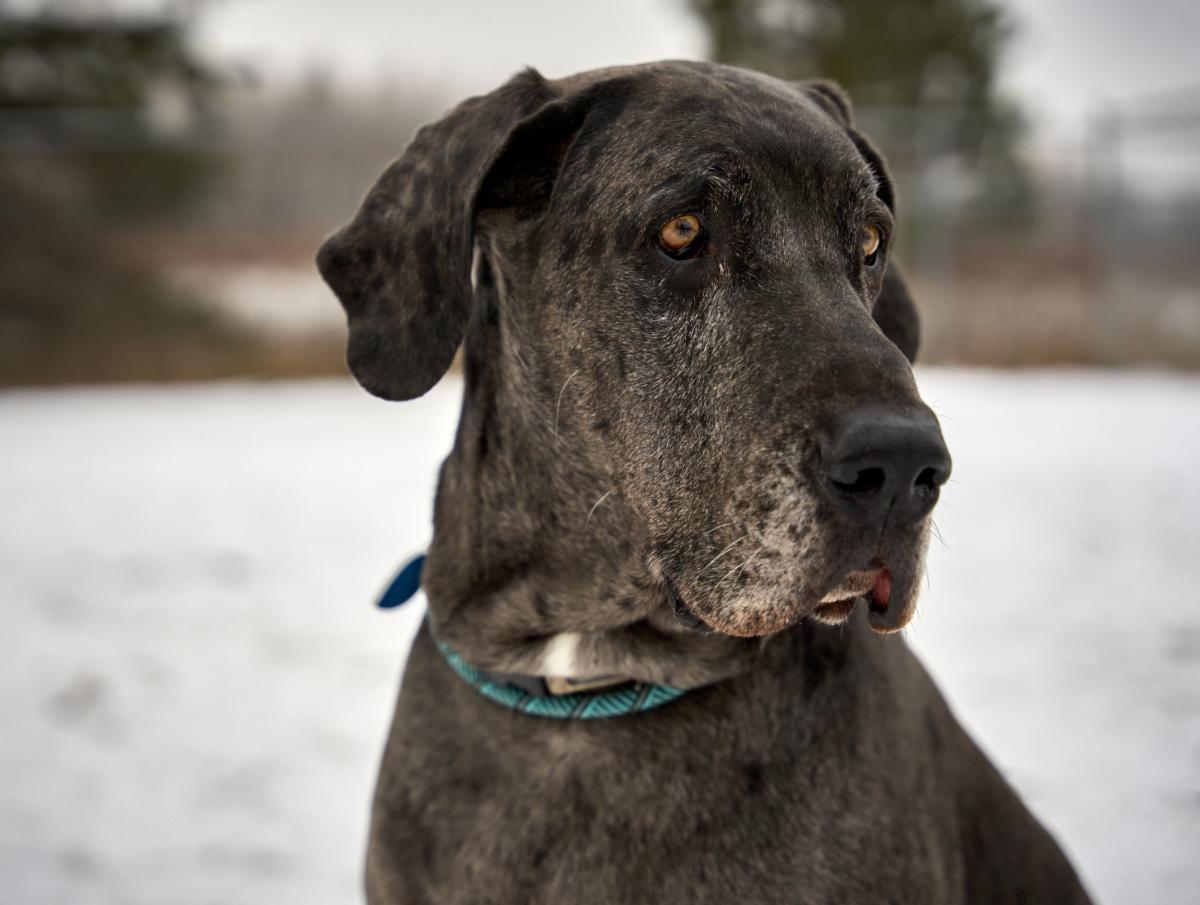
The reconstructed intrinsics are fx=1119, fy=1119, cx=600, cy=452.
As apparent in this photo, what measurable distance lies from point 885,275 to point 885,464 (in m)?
1.21

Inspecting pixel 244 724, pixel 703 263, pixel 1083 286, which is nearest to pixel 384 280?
pixel 703 263

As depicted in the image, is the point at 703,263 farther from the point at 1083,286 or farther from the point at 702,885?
the point at 1083,286

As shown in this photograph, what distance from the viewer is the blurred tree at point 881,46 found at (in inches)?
746

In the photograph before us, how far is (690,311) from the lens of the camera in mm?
2178

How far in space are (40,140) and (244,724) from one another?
11.6 m

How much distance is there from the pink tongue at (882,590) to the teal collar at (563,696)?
1.75 ft

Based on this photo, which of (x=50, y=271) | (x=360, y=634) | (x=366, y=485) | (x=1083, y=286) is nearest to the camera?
(x=360, y=634)

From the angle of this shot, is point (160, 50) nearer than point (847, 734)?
No

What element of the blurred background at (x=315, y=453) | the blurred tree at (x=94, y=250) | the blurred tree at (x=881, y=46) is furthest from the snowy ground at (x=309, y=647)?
the blurred tree at (x=881, y=46)

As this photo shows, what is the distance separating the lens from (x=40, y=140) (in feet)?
44.1

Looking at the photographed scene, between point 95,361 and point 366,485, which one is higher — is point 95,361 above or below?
below

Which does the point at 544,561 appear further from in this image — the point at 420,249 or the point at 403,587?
the point at 420,249

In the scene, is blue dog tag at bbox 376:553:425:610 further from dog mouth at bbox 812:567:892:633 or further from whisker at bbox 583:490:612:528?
dog mouth at bbox 812:567:892:633

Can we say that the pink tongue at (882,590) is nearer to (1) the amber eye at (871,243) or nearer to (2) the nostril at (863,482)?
(2) the nostril at (863,482)
